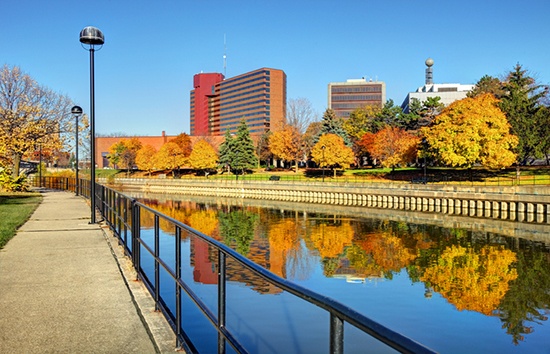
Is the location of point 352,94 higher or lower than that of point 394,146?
higher

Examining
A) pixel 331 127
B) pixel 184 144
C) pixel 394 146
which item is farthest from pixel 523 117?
pixel 184 144

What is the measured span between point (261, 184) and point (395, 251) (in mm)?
44217

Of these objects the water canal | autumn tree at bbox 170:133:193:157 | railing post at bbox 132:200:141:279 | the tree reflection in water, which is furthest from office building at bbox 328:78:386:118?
railing post at bbox 132:200:141:279

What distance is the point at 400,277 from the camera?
19.2 meters

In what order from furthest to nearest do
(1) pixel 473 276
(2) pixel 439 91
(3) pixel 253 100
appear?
(3) pixel 253 100 < (2) pixel 439 91 < (1) pixel 473 276

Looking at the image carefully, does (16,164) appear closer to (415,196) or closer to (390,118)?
(415,196)

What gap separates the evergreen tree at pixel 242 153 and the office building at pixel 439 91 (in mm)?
44390

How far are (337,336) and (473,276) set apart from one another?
19327mm

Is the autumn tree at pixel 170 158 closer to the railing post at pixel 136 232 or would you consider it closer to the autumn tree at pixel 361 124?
the autumn tree at pixel 361 124

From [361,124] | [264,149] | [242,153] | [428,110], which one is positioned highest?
[428,110]

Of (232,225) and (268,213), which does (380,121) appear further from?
(232,225)

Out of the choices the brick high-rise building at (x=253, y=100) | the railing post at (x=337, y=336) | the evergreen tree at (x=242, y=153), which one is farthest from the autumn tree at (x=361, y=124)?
the railing post at (x=337, y=336)

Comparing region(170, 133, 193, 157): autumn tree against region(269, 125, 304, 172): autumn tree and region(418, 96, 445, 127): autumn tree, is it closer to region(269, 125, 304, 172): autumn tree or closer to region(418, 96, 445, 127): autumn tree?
region(269, 125, 304, 172): autumn tree

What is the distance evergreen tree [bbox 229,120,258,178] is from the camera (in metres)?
89.1
